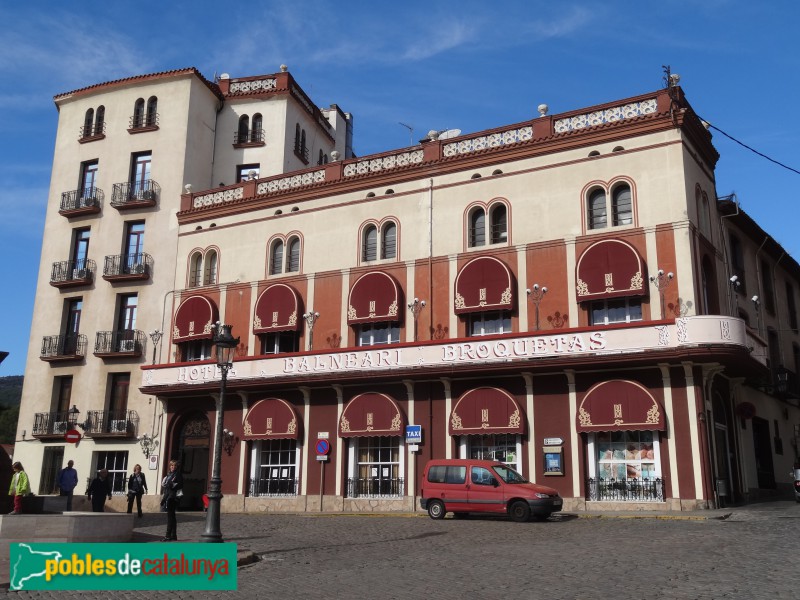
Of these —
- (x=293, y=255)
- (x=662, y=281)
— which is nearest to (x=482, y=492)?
(x=662, y=281)

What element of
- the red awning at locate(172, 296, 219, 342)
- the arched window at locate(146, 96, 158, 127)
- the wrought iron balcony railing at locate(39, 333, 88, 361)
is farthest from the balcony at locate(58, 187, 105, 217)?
the red awning at locate(172, 296, 219, 342)

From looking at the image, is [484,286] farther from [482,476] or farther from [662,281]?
[482,476]

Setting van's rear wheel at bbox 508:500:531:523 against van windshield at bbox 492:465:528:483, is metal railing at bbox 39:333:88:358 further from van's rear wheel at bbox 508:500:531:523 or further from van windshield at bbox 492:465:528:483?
van's rear wheel at bbox 508:500:531:523

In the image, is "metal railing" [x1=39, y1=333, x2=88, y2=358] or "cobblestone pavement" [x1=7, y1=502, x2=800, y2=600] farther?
"metal railing" [x1=39, y1=333, x2=88, y2=358]

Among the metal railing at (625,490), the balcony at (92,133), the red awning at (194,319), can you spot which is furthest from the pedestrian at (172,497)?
the balcony at (92,133)

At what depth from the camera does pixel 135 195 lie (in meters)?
34.4

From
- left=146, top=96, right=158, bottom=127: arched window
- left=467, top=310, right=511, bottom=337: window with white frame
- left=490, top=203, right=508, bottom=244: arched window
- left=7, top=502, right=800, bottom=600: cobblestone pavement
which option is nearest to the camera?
left=7, top=502, right=800, bottom=600: cobblestone pavement

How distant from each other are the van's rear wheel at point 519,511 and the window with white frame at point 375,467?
6.40 m

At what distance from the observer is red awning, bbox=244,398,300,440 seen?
28.0 meters

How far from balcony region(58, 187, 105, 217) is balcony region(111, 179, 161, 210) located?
2.75ft

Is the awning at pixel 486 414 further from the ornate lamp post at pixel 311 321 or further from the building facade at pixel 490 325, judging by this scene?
the ornate lamp post at pixel 311 321

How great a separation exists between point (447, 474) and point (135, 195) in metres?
20.5

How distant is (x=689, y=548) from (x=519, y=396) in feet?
36.0

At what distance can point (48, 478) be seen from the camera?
33156 mm
